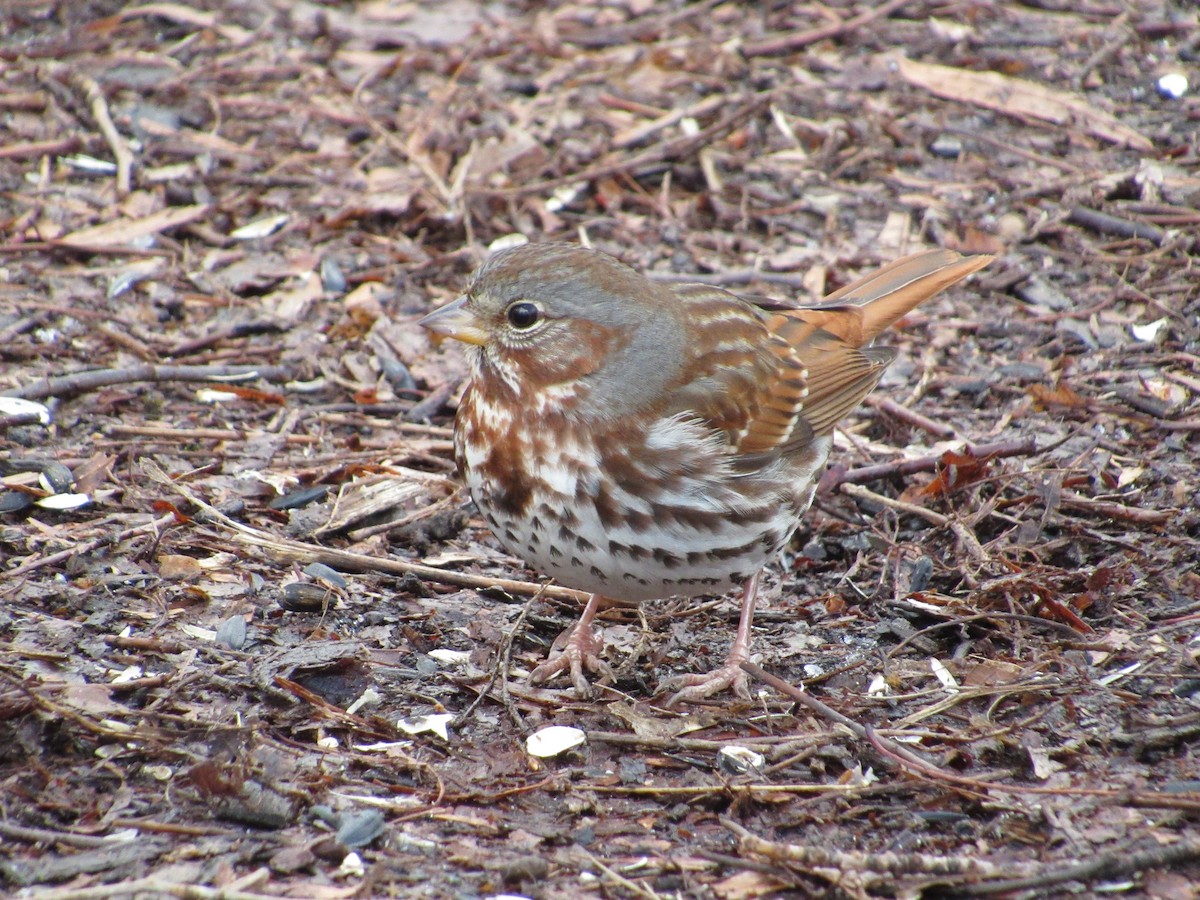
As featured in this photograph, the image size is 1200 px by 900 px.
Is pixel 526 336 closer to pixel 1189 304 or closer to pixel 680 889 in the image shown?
pixel 680 889

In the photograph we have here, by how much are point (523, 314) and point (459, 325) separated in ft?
0.77

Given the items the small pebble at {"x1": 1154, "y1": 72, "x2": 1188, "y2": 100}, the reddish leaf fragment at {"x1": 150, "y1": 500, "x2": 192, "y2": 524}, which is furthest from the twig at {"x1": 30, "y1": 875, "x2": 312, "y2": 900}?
the small pebble at {"x1": 1154, "y1": 72, "x2": 1188, "y2": 100}

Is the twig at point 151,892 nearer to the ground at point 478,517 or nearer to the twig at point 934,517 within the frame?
the ground at point 478,517

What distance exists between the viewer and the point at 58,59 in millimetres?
8125

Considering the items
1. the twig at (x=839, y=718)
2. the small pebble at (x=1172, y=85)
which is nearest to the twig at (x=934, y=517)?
the twig at (x=839, y=718)

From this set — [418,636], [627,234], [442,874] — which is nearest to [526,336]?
[418,636]

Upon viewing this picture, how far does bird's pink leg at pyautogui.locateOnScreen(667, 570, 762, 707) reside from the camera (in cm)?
454

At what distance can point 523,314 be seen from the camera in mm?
4527

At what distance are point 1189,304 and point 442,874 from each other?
484 cm

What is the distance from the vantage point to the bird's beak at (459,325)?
457 centimetres

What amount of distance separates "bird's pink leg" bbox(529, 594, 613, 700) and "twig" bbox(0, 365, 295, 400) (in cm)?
215

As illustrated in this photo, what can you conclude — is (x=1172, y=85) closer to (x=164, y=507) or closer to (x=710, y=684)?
(x=710, y=684)

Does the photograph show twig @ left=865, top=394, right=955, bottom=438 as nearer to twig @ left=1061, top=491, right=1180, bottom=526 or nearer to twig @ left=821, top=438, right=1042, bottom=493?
twig @ left=821, top=438, right=1042, bottom=493

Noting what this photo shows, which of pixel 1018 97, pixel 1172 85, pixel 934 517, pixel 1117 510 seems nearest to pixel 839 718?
pixel 934 517
